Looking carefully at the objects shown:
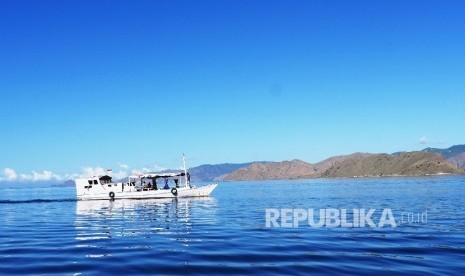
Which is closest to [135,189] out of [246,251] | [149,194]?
[149,194]

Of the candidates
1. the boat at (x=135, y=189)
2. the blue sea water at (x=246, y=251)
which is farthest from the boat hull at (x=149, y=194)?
the blue sea water at (x=246, y=251)

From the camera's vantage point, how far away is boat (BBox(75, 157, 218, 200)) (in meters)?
81.2

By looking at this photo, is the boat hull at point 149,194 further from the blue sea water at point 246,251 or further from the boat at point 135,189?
the blue sea water at point 246,251

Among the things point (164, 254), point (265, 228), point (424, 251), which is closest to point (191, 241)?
point (164, 254)

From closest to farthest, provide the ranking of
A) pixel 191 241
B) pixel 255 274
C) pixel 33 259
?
pixel 255 274, pixel 33 259, pixel 191 241

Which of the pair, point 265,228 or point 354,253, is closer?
point 354,253

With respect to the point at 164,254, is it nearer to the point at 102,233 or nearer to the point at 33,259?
the point at 33,259

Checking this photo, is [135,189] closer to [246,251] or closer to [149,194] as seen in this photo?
[149,194]

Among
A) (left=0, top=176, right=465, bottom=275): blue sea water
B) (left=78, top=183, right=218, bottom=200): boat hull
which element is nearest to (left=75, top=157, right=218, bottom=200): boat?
(left=78, top=183, right=218, bottom=200): boat hull

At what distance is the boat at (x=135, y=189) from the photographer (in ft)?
266

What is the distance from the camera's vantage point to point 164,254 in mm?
→ 18625

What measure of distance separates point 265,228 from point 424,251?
38.5 feet

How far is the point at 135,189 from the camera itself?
3273 inches

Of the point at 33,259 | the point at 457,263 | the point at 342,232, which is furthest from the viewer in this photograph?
the point at 342,232
